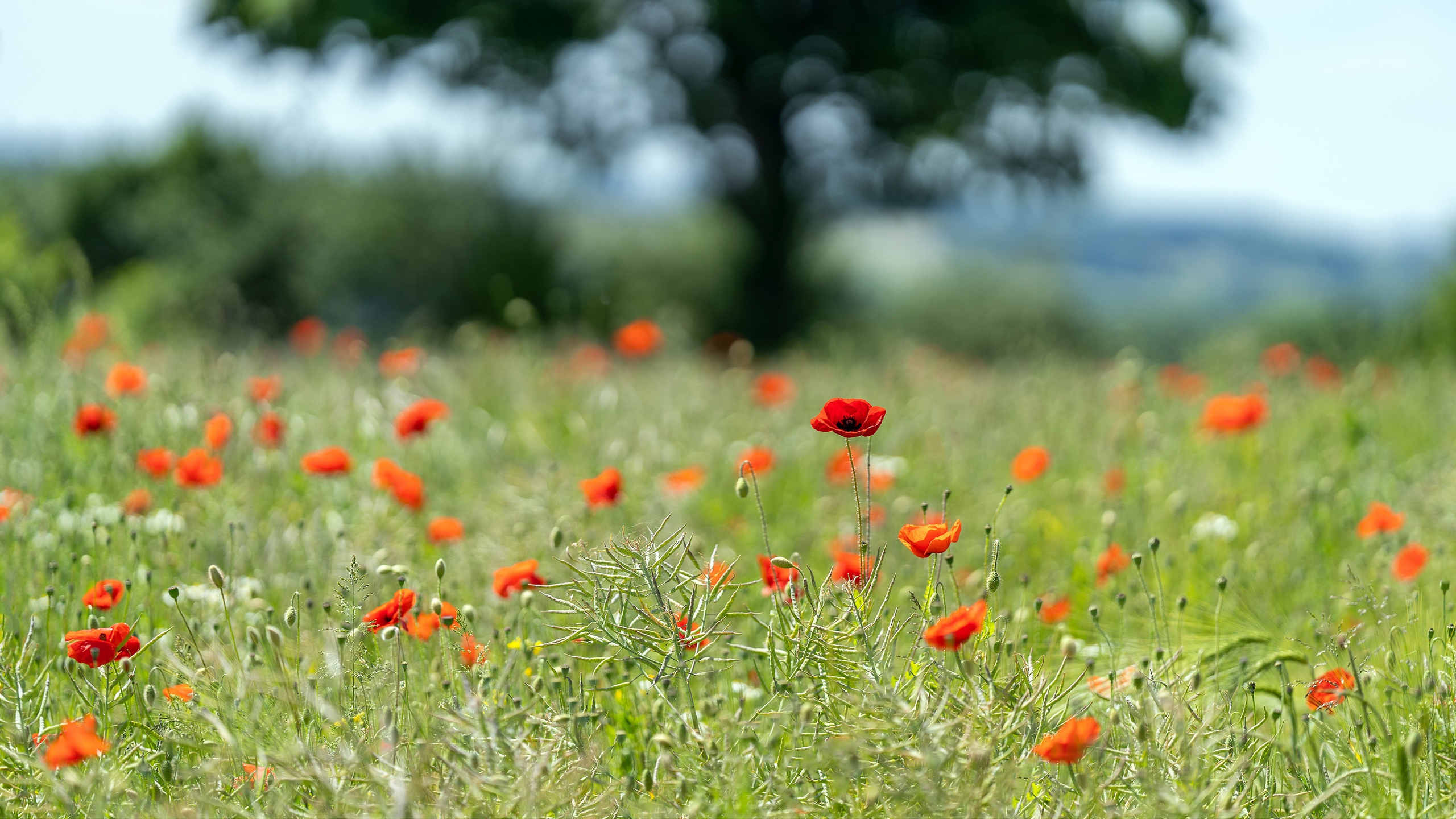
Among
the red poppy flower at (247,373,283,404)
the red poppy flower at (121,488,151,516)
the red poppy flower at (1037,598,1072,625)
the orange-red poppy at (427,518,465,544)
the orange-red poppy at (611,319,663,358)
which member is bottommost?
the orange-red poppy at (611,319,663,358)

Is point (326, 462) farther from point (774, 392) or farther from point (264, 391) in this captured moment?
point (774, 392)

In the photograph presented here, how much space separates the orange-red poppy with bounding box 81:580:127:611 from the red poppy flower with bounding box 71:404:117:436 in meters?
0.83

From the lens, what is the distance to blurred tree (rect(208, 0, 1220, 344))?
41.7 feet

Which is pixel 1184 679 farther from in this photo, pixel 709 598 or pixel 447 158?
pixel 447 158

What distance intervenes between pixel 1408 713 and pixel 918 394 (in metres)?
3.15

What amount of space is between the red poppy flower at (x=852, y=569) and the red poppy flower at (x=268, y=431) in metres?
1.74

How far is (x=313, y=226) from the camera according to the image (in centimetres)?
1216

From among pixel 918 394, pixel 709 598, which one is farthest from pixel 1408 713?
pixel 918 394

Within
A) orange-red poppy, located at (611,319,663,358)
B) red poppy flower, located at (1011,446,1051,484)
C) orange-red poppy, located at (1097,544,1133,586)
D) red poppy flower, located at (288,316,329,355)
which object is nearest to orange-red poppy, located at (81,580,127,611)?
orange-red poppy, located at (1097,544,1133,586)

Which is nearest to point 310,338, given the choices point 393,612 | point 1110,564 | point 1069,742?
point 393,612

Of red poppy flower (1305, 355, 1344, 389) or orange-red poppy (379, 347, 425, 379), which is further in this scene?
red poppy flower (1305, 355, 1344, 389)

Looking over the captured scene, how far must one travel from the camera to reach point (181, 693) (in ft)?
6.18

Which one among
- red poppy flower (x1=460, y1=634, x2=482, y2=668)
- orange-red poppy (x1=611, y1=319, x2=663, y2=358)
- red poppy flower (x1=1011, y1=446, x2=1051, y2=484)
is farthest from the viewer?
orange-red poppy (x1=611, y1=319, x2=663, y2=358)

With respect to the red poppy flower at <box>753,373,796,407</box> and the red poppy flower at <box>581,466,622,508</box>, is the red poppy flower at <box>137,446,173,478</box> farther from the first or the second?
the red poppy flower at <box>753,373,796,407</box>
